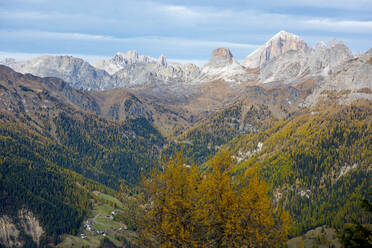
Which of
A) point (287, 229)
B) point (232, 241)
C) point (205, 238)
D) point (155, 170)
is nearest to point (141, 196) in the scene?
point (155, 170)

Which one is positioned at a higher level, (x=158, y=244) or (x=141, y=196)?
(x=141, y=196)

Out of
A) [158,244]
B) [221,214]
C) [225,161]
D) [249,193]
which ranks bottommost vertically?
[158,244]

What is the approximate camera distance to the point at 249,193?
30.4 meters

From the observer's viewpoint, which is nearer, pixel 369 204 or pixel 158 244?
pixel 369 204

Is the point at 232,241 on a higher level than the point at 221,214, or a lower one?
lower

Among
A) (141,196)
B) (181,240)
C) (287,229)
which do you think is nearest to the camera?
(181,240)

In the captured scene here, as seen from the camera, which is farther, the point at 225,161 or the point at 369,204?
the point at 225,161

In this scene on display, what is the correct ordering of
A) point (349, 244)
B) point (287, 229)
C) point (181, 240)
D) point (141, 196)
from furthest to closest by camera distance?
point (141, 196) < point (287, 229) < point (181, 240) < point (349, 244)

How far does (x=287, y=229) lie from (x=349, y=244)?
356 inches

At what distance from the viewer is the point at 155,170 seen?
3444 centimetres

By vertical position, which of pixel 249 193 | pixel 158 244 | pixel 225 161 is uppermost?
pixel 225 161

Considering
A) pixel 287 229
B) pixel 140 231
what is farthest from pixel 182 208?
pixel 287 229

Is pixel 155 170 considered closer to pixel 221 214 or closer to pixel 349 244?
pixel 221 214

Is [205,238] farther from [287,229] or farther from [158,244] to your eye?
[287,229]
